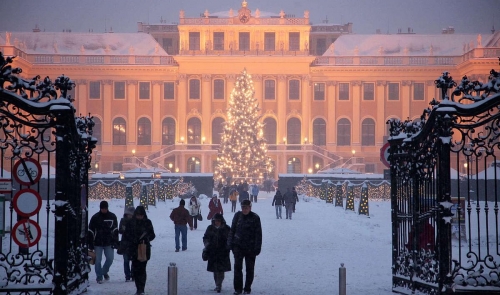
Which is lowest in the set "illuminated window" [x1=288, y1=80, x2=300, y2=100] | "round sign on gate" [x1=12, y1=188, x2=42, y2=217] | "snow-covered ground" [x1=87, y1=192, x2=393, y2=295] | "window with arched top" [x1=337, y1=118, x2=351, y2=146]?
"snow-covered ground" [x1=87, y1=192, x2=393, y2=295]

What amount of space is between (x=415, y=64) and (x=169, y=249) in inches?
2094

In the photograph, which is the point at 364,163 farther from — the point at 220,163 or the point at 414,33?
the point at 220,163

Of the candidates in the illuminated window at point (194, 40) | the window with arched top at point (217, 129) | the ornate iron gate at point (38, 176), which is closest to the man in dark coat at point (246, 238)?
the ornate iron gate at point (38, 176)

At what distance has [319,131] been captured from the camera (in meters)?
69.9

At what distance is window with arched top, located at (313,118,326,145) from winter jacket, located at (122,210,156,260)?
189ft

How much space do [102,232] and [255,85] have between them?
55.8 m

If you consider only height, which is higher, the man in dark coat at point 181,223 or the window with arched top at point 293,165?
the window with arched top at point 293,165

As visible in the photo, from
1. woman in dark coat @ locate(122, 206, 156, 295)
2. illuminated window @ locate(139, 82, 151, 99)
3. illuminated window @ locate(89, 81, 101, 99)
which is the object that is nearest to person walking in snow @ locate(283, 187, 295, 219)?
woman in dark coat @ locate(122, 206, 156, 295)

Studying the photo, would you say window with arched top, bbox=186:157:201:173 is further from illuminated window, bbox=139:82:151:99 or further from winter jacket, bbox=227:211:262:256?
winter jacket, bbox=227:211:262:256

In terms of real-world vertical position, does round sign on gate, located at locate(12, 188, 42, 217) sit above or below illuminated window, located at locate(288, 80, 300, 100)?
below

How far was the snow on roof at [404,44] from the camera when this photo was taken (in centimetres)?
7188

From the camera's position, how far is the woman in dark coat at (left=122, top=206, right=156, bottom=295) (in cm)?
1191

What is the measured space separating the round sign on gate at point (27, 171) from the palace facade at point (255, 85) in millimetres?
57080

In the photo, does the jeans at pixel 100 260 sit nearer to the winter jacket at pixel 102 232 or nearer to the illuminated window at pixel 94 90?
the winter jacket at pixel 102 232
